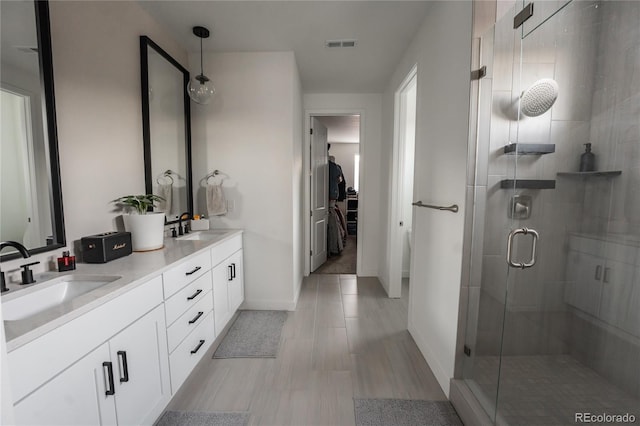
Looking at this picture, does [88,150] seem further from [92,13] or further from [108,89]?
[92,13]

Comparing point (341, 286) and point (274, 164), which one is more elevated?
point (274, 164)

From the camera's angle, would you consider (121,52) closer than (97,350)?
No

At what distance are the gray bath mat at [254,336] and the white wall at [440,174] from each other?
120 centimetres

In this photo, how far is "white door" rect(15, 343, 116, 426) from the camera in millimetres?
793

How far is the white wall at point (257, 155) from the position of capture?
2.64 metres

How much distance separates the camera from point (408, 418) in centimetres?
150

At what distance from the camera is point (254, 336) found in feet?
7.59

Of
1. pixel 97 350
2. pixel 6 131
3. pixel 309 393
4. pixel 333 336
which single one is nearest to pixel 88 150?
pixel 6 131

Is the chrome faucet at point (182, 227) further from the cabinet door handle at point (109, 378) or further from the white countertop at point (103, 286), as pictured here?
the cabinet door handle at point (109, 378)

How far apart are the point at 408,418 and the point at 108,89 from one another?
2.65 meters

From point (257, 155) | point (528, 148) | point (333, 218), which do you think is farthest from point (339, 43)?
point (333, 218)

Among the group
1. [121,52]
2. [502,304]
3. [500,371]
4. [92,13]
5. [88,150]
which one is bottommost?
[500,371]

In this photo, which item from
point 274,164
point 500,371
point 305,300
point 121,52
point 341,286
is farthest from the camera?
point 341,286

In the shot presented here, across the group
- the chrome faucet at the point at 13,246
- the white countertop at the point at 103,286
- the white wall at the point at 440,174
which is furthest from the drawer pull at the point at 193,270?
the white wall at the point at 440,174
